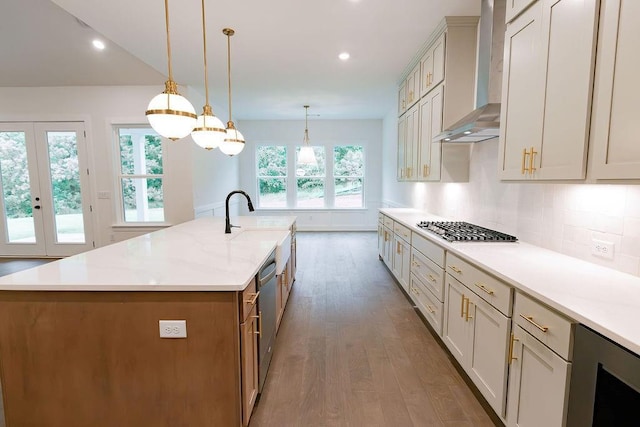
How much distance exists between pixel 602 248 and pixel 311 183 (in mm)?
6733

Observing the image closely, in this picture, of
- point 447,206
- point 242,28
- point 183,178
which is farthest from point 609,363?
point 183,178

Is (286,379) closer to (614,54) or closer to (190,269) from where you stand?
(190,269)

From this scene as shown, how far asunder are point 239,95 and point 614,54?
521 cm

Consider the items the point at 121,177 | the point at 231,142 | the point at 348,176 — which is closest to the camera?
the point at 231,142

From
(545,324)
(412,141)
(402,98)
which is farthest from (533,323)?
(402,98)

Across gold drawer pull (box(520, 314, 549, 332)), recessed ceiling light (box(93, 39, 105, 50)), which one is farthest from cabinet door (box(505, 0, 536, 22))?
recessed ceiling light (box(93, 39, 105, 50))

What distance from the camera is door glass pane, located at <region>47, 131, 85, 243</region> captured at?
5.21 m

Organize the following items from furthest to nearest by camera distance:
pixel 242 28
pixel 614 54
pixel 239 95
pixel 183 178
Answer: pixel 239 95 < pixel 183 178 < pixel 242 28 < pixel 614 54

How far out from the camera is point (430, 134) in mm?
3416

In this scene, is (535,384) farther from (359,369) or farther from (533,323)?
(359,369)

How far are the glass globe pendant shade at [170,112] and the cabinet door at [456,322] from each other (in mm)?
2122

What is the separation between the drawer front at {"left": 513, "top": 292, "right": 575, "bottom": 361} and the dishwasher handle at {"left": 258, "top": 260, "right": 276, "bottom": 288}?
1.36m

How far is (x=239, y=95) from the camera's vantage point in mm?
5492

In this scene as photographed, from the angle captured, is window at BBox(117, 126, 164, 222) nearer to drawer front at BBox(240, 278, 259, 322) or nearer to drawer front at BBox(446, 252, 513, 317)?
drawer front at BBox(240, 278, 259, 322)
